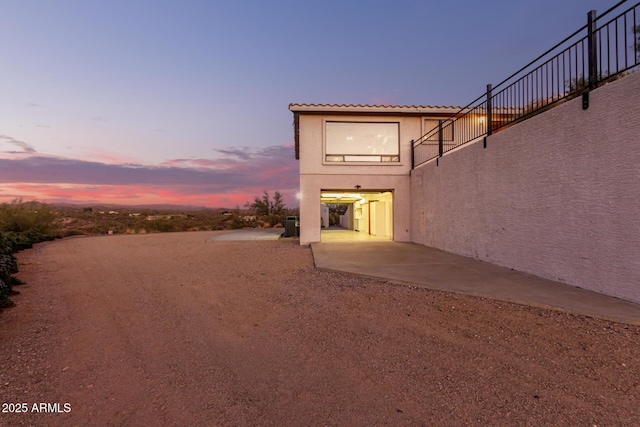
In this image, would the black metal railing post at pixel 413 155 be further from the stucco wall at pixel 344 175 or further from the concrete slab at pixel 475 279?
the concrete slab at pixel 475 279

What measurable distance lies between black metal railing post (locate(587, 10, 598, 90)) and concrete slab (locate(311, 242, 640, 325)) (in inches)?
145

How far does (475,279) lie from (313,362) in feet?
14.8

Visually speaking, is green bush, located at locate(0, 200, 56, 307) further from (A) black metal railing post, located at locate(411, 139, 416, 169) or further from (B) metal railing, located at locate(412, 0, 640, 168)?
(B) metal railing, located at locate(412, 0, 640, 168)

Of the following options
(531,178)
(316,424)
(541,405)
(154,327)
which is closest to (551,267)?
(531,178)

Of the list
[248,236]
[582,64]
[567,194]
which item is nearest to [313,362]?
[567,194]

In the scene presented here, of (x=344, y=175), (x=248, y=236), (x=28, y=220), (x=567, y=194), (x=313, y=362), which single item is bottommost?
(x=313, y=362)

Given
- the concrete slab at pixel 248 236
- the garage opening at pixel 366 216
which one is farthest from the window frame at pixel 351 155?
the concrete slab at pixel 248 236

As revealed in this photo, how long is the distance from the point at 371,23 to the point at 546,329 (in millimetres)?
20774

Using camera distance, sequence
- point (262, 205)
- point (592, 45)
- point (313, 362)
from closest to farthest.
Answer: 1. point (313, 362)
2. point (592, 45)
3. point (262, 205)

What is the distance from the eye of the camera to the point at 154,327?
14.0ft

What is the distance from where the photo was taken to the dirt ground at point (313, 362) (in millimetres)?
2344

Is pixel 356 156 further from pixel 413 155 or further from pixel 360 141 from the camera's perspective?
pixel 413 155

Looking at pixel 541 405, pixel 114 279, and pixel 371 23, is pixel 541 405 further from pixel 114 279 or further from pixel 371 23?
pixel 371 23

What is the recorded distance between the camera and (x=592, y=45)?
5.62 meters
